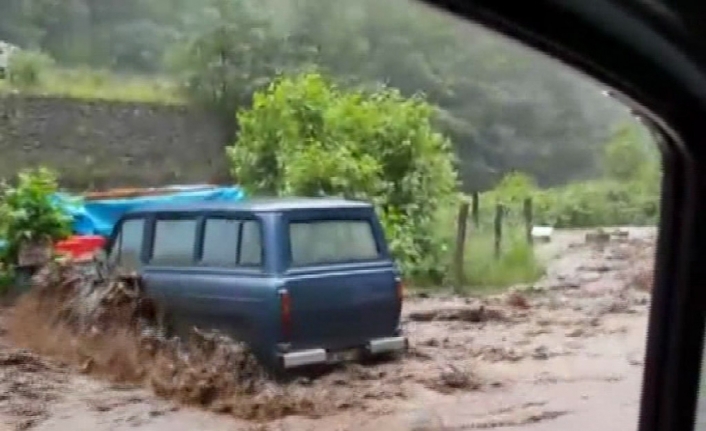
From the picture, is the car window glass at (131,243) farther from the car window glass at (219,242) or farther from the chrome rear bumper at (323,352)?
the chrome rear bumper at (323,352)

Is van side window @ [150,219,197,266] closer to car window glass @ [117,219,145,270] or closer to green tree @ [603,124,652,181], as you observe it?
car window glass @ [117,219,145,270]

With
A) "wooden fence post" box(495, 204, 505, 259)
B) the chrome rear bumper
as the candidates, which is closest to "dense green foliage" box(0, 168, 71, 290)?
the chrome rear bumper

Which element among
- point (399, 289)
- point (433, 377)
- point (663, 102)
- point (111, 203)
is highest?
point (663, 102)

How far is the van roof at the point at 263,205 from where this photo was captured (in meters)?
1.42

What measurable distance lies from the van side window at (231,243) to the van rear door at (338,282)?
46 mm

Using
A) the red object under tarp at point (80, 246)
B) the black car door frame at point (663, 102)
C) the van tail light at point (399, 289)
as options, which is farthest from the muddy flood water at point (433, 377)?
the black car door frame at point (663, 102)

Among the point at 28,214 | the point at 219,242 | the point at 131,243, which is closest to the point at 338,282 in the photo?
the point at 219,242

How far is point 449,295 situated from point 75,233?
1.72 feet

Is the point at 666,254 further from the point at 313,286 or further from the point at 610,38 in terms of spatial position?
the point at 313,286

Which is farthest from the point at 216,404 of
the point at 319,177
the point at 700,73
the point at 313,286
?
the point at 700,73

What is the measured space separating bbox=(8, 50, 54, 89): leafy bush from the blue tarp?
17 centimetres

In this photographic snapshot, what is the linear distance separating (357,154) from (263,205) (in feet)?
0.54

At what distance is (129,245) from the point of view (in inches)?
58.1

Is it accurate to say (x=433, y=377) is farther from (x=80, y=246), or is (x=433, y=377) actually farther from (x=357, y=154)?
(x=80, y=246)
